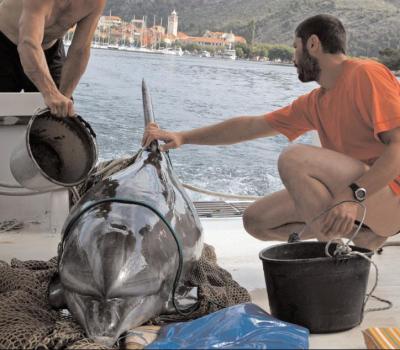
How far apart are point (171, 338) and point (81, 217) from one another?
0.49 meters

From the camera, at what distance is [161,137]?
9.12 ft

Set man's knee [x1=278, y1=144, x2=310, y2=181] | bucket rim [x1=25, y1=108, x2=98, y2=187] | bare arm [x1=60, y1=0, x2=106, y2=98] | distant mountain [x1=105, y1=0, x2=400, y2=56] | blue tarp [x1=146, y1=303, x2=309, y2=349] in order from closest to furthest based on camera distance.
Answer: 1. blue tarp [x1=146, y1=303, x2=309, y2=349]
2. man's knee [x1=278, y1=144, x2=310, y2=181]
3. bucket rim [x1=25, y1=108, x2=98, y2=187]
4. bare arm [x1=60, y1=0, x2=106, y2=98]
5. distant mountain [x1=105, y1=0, x2=400, y2=56]

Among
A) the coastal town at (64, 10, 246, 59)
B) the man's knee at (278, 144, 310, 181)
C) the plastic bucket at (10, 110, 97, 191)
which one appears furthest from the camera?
the coastal town at (64, 10, 246, 59)

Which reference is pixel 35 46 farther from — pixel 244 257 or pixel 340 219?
pixel 340 219

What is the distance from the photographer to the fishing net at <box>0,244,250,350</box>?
2.06 meters

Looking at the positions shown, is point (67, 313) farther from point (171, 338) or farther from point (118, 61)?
point (118, 61)

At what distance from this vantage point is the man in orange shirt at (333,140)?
2670 millimetres

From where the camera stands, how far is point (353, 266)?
91.9 inches

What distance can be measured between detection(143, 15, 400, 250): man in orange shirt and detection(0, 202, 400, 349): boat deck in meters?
0.25

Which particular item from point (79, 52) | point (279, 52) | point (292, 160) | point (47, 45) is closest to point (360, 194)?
point (292, 160)

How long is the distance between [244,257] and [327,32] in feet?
4.18

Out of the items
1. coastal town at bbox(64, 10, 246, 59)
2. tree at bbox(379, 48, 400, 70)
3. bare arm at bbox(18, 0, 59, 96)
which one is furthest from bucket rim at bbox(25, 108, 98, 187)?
coastal town at bbox(64, 10, 246, 59)

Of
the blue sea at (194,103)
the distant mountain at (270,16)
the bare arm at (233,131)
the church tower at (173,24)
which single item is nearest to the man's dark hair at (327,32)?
the bare arm at (233,131)

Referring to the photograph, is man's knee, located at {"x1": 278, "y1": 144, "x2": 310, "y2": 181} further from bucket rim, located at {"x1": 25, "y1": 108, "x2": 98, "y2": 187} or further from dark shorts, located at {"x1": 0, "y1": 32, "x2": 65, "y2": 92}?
dark shorts, located at {"x1": 0, "y1": 32, "x2": 65, "y2": 92}
